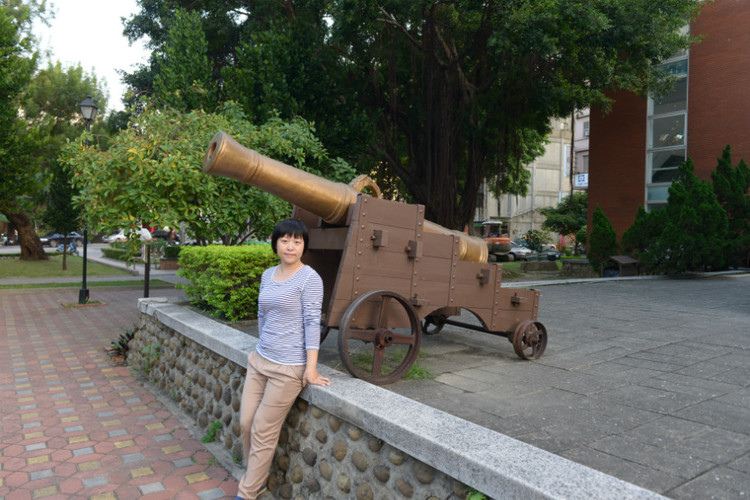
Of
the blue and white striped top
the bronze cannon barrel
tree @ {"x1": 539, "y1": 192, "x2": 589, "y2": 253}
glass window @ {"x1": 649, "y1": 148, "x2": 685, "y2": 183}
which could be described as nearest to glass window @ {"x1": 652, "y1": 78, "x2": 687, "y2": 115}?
glass window @ {"x1": 649, "y1": 148, "x2": 685, "y2": 183}

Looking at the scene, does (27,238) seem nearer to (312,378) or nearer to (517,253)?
(312,378)

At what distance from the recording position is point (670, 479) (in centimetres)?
257

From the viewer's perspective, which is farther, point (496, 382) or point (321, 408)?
point (496, 382)

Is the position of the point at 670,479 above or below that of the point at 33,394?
above

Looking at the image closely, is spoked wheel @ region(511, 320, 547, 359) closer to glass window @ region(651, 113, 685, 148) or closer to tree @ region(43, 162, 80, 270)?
glass window @ region(651, 113, 685, 148)

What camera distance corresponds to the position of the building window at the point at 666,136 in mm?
21188

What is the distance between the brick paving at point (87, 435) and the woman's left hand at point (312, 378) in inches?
40.6

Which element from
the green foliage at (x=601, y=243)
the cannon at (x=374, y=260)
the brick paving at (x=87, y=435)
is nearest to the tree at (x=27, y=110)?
the brick paving at (x=87, y=435)

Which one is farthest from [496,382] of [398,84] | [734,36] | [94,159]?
[734,36]

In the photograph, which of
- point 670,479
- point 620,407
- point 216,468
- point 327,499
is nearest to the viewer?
point 670,479

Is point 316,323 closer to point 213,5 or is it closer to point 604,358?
point 604,358

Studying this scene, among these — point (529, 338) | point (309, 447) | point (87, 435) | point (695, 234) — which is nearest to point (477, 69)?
point (695, 234)

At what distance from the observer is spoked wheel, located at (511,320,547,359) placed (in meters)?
4.98

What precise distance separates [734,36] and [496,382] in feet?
69.4
